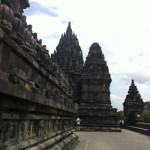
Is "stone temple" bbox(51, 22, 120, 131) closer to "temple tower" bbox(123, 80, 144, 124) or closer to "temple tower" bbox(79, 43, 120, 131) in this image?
"temple tower" bbox(79, 43, 120, 131)

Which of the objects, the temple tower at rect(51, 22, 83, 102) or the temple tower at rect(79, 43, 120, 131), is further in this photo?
the temple tower at rect(51, 22, 83, 102)

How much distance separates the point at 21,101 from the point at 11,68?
0.70m

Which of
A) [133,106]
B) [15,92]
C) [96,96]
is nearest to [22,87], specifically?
[15,92]

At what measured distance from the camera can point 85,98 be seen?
30.7 m

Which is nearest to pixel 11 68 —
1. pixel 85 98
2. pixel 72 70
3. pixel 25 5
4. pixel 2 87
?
pixel 2 87

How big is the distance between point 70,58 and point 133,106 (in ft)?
57.9

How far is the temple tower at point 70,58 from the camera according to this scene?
1581 inches

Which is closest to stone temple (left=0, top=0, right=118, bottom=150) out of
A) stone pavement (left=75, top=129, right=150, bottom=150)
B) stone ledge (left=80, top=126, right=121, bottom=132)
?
stone pavement (left=75, top=129, right=150, bottom=150)

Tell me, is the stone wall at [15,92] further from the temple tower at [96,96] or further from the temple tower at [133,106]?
the temple tower at [133,106]

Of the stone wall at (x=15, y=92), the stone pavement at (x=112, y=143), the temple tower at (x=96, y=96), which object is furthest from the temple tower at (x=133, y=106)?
the stone wall at (x=15, y=92)

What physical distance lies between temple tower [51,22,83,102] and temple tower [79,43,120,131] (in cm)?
498

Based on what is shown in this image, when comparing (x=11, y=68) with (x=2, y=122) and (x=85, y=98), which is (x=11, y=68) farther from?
(x=85, y=98)

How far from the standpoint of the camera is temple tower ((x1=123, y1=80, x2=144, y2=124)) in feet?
114

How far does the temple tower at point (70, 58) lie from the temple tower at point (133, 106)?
405 inches
